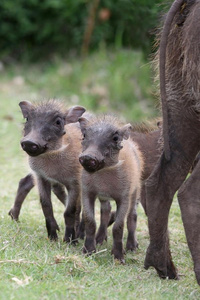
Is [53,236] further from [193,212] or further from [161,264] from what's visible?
[193,212]

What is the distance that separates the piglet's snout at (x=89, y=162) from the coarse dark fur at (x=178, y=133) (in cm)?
36

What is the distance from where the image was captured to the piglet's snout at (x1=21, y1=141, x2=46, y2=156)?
4.59 meters

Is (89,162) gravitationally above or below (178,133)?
below

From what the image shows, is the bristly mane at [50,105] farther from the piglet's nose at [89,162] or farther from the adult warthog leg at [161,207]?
the adult warthog leg at [161,207]

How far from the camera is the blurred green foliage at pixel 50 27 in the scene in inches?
584

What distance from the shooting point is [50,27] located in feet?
51.4

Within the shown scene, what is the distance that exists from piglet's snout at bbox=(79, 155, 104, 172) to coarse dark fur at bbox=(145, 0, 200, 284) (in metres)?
0.36

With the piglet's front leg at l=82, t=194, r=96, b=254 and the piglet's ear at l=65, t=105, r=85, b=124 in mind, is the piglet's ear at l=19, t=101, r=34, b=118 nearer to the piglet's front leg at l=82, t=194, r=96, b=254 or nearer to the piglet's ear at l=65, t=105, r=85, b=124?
the piglet's ear at l=65, t=105, r=85, b=124

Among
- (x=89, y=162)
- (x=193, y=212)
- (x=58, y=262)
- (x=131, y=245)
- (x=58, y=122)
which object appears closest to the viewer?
(x=193, y=212)

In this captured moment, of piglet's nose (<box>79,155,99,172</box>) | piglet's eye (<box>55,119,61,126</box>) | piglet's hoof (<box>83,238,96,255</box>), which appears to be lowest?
piglet's hoof (<box>83,238,96,255</box>)

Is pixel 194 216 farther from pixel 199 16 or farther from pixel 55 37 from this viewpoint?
pixel 55 37

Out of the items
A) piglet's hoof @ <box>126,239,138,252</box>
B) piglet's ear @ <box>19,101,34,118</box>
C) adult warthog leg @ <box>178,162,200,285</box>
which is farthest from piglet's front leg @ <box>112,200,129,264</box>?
piglet's ear @ <box>19,101,34,118</box>

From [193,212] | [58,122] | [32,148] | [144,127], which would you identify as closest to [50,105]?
[58,122]

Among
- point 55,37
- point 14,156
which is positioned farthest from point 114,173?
point 55,37
